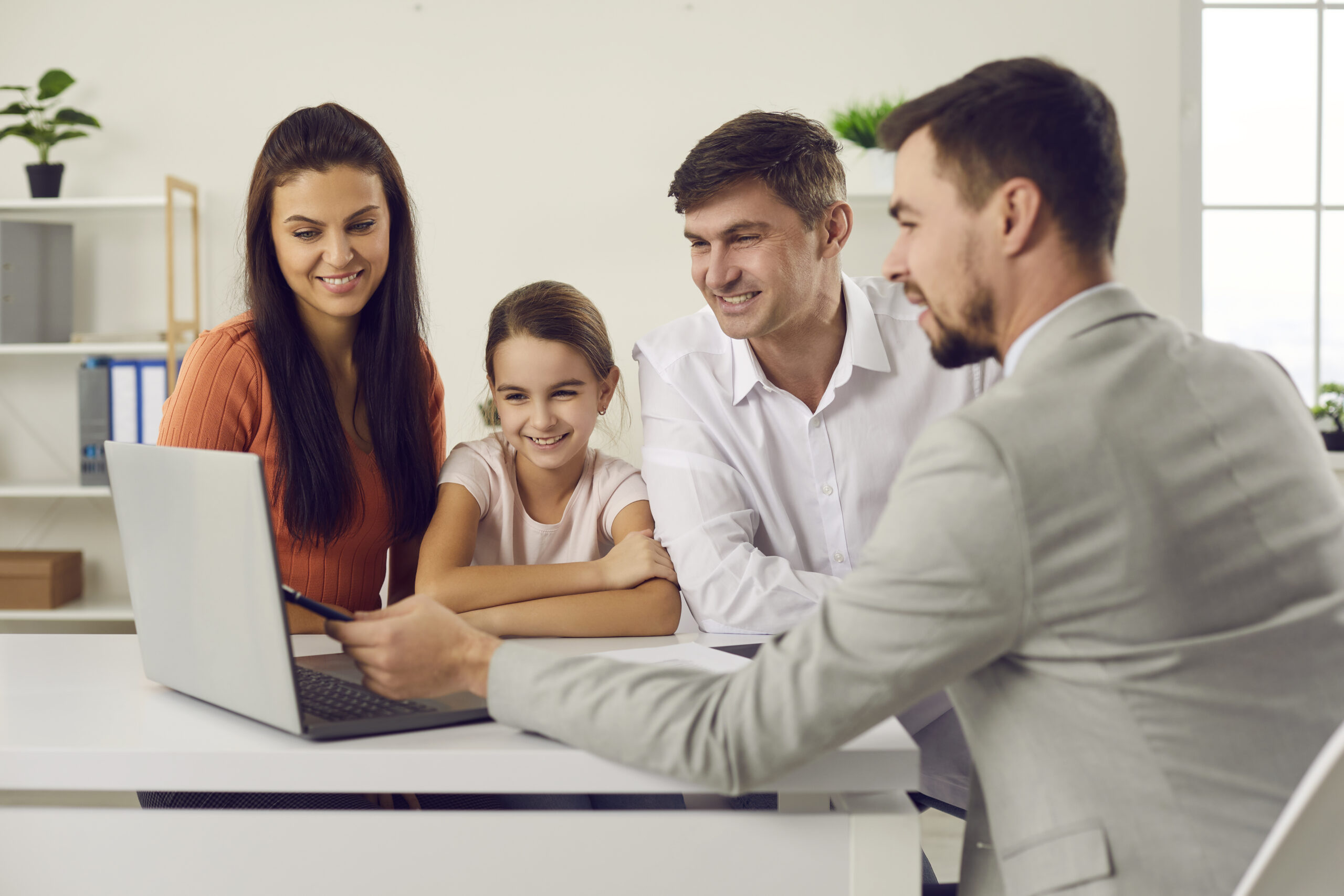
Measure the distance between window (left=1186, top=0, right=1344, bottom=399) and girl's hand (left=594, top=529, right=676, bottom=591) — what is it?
2.89 metres

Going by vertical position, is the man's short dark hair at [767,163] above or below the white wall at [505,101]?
below

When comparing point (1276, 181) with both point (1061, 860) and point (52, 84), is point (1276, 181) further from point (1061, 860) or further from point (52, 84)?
point (52, 84)

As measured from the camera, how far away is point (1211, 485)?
744 millimetres

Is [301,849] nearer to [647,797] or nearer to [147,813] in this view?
[147,813]

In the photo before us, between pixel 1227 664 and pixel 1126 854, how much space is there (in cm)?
15

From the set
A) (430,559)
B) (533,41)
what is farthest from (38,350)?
(430,559)

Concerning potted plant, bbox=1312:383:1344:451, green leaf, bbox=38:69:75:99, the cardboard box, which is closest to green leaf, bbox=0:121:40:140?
green leaf, bbox=38:69:75:99

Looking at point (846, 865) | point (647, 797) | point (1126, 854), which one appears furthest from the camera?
point (647, 797)

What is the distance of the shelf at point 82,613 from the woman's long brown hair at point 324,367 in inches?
81.7

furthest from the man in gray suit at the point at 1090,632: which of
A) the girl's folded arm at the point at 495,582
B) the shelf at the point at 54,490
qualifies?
the shelf at the point at 54,490

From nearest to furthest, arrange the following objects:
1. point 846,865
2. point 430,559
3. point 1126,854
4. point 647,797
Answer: point 1126,854 < point 846,865 < point 647,797 < point 430,559

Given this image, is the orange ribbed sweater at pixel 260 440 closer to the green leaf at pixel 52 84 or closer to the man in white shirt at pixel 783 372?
the man in white shirt at pixel 783 372

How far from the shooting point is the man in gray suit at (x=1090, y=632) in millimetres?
716

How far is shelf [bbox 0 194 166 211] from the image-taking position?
3250 mm
